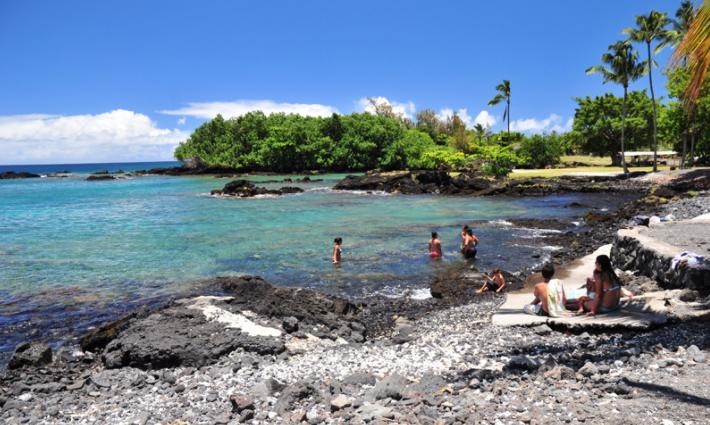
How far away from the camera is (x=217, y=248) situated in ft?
69.2

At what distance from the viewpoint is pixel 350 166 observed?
87.3 meters

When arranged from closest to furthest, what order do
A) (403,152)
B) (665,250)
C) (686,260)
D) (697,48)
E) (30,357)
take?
(697,48), (30,357), (686,260), (665,250), (403,152)

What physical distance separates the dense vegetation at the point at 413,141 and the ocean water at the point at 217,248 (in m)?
30.1

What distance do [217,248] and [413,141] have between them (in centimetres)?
6723

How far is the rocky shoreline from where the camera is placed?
5.38m

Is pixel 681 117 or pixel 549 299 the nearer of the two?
pixel 549 299

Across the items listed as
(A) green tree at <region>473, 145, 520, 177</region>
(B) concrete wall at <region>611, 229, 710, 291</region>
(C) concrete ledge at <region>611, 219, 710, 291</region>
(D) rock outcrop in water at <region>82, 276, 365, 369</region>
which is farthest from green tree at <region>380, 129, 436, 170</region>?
(D) rock outcrop in water at <region>82, 276, 365, 369</region>

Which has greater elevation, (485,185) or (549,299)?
(485,185)

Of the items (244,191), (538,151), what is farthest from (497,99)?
(244,191)

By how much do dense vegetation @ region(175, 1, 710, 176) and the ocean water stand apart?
30.1 m

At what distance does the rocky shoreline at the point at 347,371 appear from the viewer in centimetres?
538

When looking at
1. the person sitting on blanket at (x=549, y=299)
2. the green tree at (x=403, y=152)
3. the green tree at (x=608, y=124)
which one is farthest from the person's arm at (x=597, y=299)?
the green tree at (x=403, y=152)

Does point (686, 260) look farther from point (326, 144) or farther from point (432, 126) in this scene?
point (432, 126)

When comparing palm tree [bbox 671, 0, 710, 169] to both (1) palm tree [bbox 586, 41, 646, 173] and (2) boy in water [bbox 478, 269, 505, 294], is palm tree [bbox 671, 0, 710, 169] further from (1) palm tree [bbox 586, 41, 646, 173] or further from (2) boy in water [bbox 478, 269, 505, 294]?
(1) palm tree [bbox 586, 41, 646, 173]
